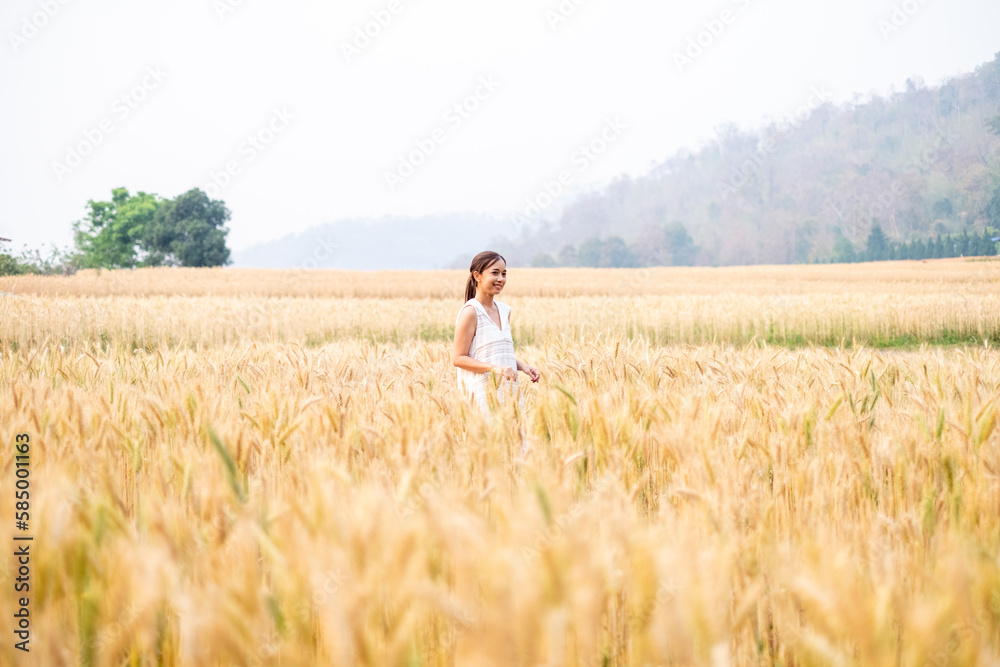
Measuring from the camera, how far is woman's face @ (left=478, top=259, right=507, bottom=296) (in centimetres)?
404

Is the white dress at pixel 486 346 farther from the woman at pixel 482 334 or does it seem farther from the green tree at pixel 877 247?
the green tree at pixel 877 247

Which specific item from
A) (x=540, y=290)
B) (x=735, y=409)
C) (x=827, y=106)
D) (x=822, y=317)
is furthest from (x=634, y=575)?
(x=827, y=106)

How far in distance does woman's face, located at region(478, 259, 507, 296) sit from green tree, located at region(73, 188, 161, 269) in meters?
62.7

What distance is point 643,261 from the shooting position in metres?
124

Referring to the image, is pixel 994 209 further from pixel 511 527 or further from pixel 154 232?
pixel 511 527

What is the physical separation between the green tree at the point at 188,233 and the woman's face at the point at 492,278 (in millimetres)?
56888

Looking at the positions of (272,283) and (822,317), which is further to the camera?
(272,283)

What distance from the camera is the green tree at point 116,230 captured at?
59125mm

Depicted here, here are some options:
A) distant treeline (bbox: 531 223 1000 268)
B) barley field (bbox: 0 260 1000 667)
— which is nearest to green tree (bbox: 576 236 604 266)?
distant treeline (bbox: 531 223 1000 268)

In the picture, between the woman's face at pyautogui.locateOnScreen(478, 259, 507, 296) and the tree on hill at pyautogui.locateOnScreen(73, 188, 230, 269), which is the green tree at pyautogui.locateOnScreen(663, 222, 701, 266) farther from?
Result: the woman's face at pyautogui.locateOnScreen(478, 259, 507, 296)

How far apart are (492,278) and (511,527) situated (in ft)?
9.34

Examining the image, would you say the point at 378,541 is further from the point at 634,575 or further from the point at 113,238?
the point at 113,238

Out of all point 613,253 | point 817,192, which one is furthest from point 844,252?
point 817,192

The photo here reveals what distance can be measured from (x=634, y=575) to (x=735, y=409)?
1983 mm
